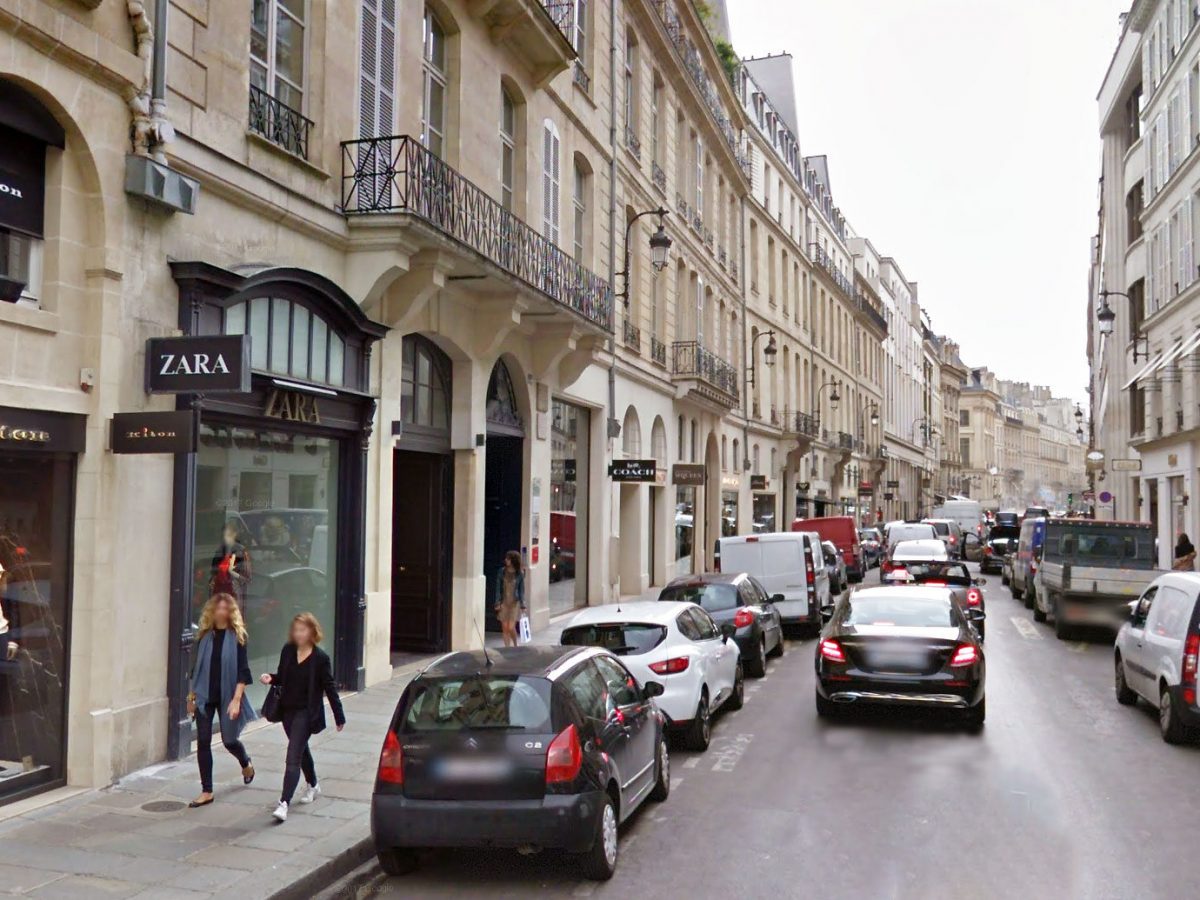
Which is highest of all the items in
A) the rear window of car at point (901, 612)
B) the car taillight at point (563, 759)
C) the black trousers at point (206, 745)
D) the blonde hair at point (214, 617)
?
the blonde hair at point (214, 617)

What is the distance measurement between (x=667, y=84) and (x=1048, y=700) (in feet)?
65.6

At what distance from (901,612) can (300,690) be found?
6600 millimetres

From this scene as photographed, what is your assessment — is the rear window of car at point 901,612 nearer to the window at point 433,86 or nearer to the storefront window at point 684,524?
the window at point 433,86

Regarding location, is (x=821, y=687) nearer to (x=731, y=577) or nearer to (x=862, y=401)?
(x=731, y=577)

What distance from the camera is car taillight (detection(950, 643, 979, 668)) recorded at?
10.6 m

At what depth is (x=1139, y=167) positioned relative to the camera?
121 feet

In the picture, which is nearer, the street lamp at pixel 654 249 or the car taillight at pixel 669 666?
the car taillight at pixel 669 666

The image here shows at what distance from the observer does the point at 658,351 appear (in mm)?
27047

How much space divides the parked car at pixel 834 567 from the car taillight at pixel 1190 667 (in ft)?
42.9

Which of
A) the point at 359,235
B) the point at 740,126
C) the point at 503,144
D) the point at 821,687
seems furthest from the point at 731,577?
the point at 740,126

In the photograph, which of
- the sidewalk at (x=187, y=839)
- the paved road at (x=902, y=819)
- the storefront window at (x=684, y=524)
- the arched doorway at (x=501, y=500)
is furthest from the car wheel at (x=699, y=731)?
the storefront window at (x=684, y=524)

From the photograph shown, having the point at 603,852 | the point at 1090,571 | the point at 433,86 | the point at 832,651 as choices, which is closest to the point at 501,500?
the point at 433,86

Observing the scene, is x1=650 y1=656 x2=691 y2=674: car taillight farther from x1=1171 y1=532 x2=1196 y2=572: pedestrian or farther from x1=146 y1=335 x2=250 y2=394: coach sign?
x1=1171 y1=532 x2=1196 y2=572: pedestrian

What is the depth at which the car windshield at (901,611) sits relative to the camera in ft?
36.6
